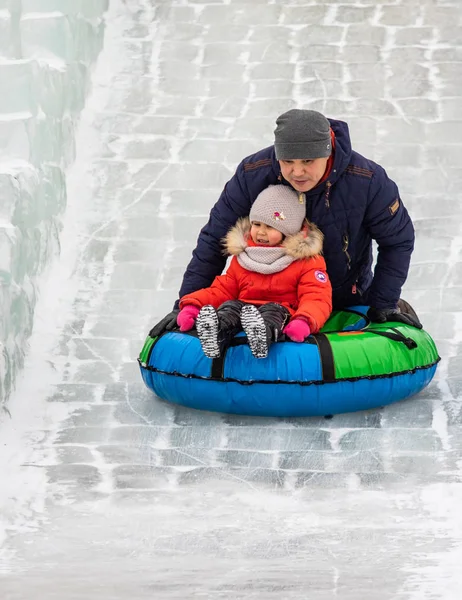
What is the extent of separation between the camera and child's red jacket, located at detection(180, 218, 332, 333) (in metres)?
4.07

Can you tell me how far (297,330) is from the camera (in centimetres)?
395

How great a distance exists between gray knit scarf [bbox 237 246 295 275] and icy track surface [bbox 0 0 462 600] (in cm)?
53

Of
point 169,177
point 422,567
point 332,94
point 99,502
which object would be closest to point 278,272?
point 99,502

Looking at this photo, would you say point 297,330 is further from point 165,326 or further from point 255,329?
point 165,326

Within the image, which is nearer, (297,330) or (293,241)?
(297,330)

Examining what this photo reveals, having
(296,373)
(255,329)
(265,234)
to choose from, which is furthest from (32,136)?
(296,373)

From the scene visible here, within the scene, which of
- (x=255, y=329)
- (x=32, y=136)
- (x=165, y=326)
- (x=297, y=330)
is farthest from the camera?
(x=32, y=136)

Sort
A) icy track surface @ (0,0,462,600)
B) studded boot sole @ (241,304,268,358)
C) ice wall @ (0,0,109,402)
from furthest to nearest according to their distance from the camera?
ice wall @ (0,0,109,402) → studded boot sole @ (241,304,268,358) → icy track surface @ (0,0,462,600)

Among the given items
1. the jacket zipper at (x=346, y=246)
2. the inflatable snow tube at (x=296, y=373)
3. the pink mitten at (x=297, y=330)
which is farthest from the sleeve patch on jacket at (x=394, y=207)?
the pink mitten at (x=297, y=330)

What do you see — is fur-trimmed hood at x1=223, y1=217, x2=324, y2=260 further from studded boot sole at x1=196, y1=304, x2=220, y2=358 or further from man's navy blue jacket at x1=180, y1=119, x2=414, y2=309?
studded boot sole at x1=196, y1=304, x2=220, y2=358

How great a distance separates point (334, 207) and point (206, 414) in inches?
34.1

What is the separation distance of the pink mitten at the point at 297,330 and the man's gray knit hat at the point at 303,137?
56 cm

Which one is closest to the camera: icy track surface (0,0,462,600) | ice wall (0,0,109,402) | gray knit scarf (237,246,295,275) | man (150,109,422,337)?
icy track surface (0,0,462,600)

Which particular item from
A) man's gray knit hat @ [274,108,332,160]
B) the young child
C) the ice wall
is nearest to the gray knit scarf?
the young child
